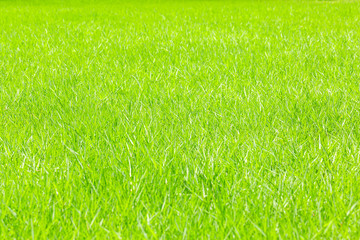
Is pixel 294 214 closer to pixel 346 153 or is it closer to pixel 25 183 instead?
pixel 346 153

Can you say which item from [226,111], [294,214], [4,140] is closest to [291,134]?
[226,111]

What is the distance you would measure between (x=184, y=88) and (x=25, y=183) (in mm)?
1795

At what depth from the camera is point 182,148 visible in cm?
222

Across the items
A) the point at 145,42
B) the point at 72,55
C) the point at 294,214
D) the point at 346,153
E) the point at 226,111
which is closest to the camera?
the point at 294,214

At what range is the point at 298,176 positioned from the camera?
73.7 inches

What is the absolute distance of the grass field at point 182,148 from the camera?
1.55m

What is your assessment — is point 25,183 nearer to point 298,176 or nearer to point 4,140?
point 4,140

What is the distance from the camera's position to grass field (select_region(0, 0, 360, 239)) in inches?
61.2

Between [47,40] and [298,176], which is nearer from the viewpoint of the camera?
[298,176]

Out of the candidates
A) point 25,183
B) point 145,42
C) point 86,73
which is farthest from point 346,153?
point 145,42

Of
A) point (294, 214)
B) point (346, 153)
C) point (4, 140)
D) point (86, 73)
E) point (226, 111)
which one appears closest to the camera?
point (294, 214)

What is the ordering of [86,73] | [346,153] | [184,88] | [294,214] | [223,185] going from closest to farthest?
[294,214] → [223,185] → [346,153] → [184,88] → [86,73]

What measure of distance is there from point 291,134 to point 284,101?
0.60 meters

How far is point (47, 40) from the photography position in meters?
6.33
